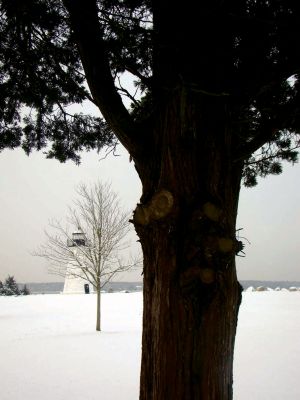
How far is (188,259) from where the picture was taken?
1.97 m

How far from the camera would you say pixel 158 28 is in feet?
8.35

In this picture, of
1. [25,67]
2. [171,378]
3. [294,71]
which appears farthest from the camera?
[25,67]

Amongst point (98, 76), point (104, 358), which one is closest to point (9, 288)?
point (104, 358)

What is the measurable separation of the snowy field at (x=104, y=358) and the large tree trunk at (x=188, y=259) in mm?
3664

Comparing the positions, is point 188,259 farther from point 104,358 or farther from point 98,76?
point 104,358

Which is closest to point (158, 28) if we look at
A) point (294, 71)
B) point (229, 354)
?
point (294, 71)

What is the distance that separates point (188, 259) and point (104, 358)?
646cm

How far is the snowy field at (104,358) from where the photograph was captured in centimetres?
537

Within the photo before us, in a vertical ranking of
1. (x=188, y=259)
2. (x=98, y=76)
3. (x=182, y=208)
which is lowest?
(x=188, y=259)

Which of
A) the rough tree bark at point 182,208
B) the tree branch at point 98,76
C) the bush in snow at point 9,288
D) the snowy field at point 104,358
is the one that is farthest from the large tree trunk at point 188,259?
the bush in snow at point 9,288

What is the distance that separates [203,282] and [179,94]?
1201 millimetres

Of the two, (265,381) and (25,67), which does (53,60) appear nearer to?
(25,67)

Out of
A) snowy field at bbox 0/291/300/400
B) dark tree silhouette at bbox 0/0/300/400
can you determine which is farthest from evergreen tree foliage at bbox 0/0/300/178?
snowy field at bbox 0/291/300/400

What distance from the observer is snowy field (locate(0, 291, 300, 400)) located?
17.6 ft
